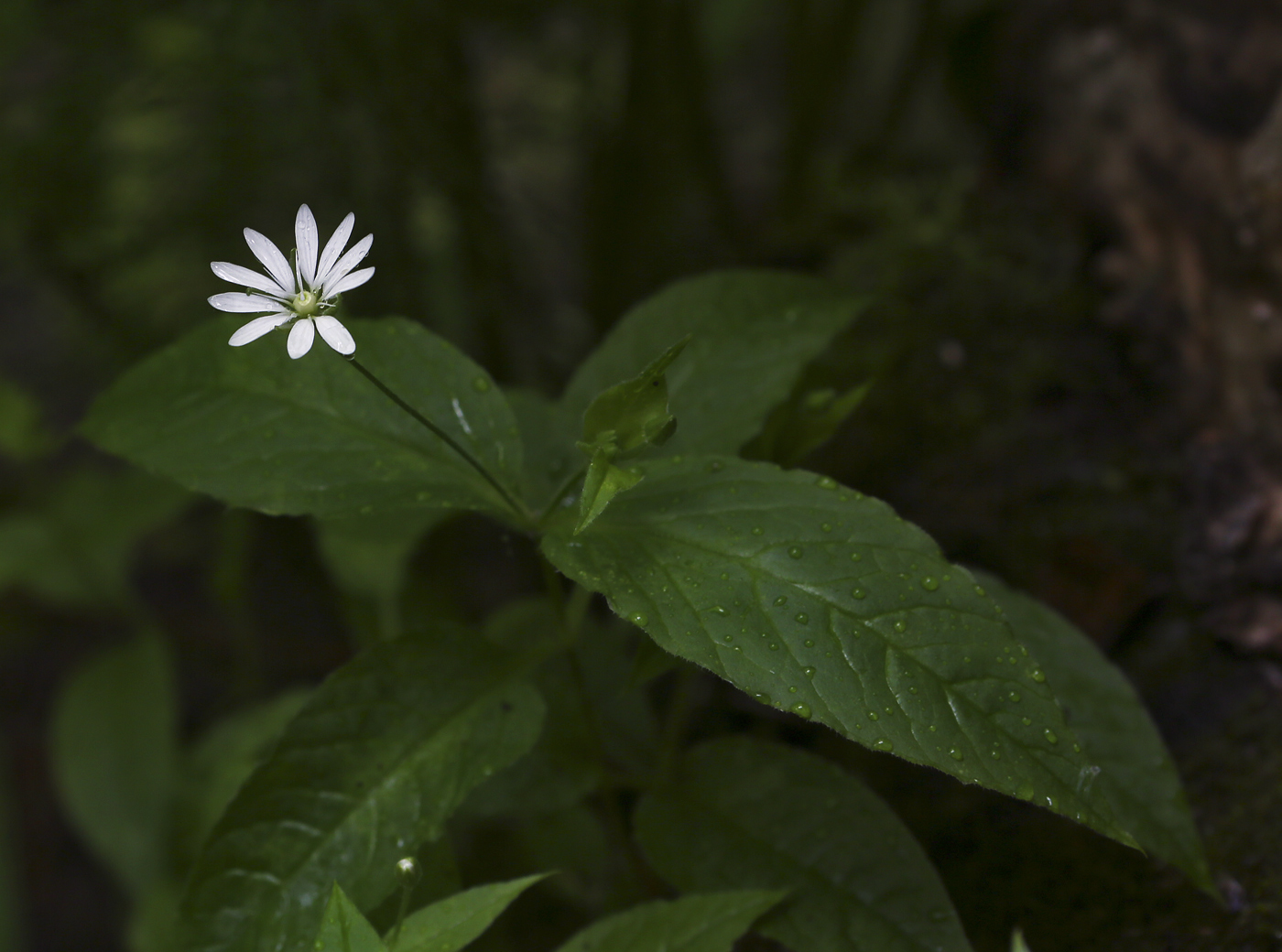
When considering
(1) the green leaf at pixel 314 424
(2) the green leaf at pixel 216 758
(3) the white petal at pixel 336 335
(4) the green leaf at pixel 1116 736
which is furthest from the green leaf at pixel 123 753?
(4) the green leaf at pixel 1116 736

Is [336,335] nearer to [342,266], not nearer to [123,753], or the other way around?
[342,266]

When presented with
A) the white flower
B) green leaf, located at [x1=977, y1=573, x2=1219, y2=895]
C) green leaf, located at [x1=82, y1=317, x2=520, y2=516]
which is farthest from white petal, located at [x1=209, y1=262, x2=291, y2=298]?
green leaf, located at [x1=977, y1=573, x2=1219, y2=895]

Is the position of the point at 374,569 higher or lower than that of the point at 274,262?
lower

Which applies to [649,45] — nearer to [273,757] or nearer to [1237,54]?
[1237,54]

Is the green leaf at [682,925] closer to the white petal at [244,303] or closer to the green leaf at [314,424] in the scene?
the green leaf at [314,424]

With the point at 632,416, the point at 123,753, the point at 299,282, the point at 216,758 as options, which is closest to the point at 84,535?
the point at 123,753

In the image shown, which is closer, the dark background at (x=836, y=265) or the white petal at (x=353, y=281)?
the white petal at (x=353, y=281)

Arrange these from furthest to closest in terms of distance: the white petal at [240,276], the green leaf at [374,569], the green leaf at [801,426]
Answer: the green leaf at [374,569] → the green leaf at [801,426] → the white petal at [240,276]

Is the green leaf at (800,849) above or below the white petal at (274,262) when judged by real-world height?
below
